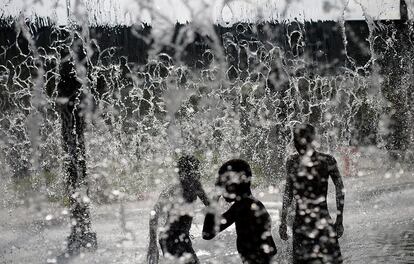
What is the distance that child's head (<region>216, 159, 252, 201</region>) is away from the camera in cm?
326

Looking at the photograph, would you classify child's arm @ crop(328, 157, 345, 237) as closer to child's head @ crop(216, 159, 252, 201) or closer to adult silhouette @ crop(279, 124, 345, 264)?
adult silhouette @ crop(279, 124, 345, 264)

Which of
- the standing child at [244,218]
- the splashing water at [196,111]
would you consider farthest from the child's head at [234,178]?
the splashing water at [196,111]

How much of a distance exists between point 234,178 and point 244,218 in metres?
0.27

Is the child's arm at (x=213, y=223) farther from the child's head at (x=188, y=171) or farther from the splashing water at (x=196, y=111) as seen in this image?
the splashing water at (x=196, y=111)

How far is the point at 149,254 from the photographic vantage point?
428 cm

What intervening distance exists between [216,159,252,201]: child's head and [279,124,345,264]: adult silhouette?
909 millimetres

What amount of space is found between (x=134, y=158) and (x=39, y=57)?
4658 mm

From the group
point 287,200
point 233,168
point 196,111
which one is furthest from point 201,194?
point 196,111

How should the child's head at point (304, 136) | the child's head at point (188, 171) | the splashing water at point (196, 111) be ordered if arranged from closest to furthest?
the child's head at point (304, 136) < the child's head at point (188, 171) < the splashing water at point (196, 111)

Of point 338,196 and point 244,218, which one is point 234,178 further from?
point 338,196

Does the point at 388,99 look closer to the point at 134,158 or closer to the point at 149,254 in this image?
the point at 134,158

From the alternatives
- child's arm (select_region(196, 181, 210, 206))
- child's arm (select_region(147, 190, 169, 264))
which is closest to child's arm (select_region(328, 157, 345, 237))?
child's arm (select_region(196, 181, 210, 206))

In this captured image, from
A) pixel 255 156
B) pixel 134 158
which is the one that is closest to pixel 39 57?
pixel 134 158

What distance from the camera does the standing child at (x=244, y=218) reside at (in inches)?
129
